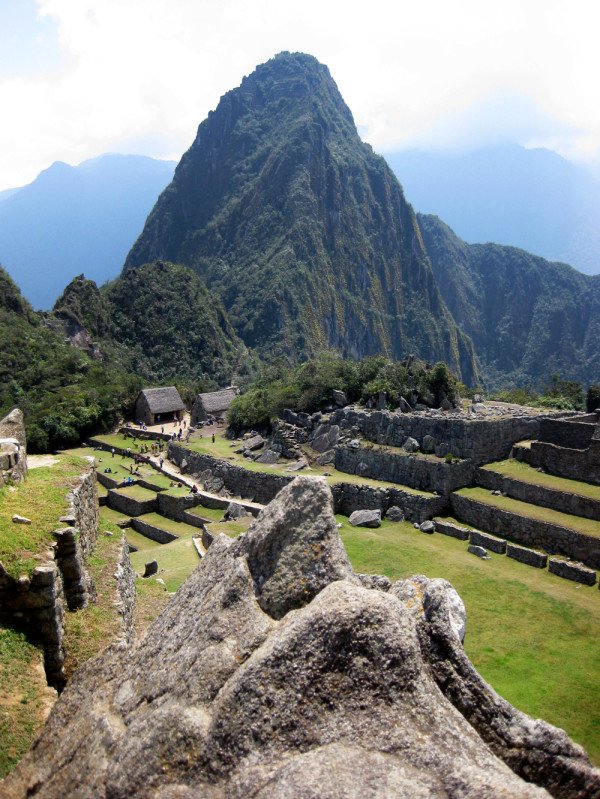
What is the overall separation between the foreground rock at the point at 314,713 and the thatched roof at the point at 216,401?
32.6 meters

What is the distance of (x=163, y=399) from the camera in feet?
129

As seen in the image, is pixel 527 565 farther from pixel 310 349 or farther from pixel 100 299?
pixel 310 349

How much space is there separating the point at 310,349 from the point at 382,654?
10241 centimetres

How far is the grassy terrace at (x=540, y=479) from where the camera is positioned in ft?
50.9

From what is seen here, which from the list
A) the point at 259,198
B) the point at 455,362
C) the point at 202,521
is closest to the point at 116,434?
the point at 202,521

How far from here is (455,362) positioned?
143000 mm

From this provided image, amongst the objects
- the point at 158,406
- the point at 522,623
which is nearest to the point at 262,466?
the point at 522,623

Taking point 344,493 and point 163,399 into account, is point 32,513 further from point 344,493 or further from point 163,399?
point 163,399

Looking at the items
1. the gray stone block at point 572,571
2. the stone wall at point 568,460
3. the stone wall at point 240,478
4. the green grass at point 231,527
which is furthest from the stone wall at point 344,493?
the gray stone block at point 572,571

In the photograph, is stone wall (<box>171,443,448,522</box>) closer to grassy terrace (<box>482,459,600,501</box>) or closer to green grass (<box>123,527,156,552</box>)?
green grass (<box>123,527,156,552</box>)

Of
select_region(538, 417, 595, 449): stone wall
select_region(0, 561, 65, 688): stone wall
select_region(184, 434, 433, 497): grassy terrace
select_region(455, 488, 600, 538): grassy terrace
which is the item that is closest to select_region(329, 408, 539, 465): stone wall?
→ select_region(538, 417, 595, 449): stone wall

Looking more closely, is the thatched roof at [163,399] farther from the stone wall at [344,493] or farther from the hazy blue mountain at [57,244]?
the hazy blue mountain at [57,244]

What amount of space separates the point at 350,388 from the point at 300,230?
10090 cm

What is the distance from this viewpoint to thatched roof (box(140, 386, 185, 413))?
3865cm
